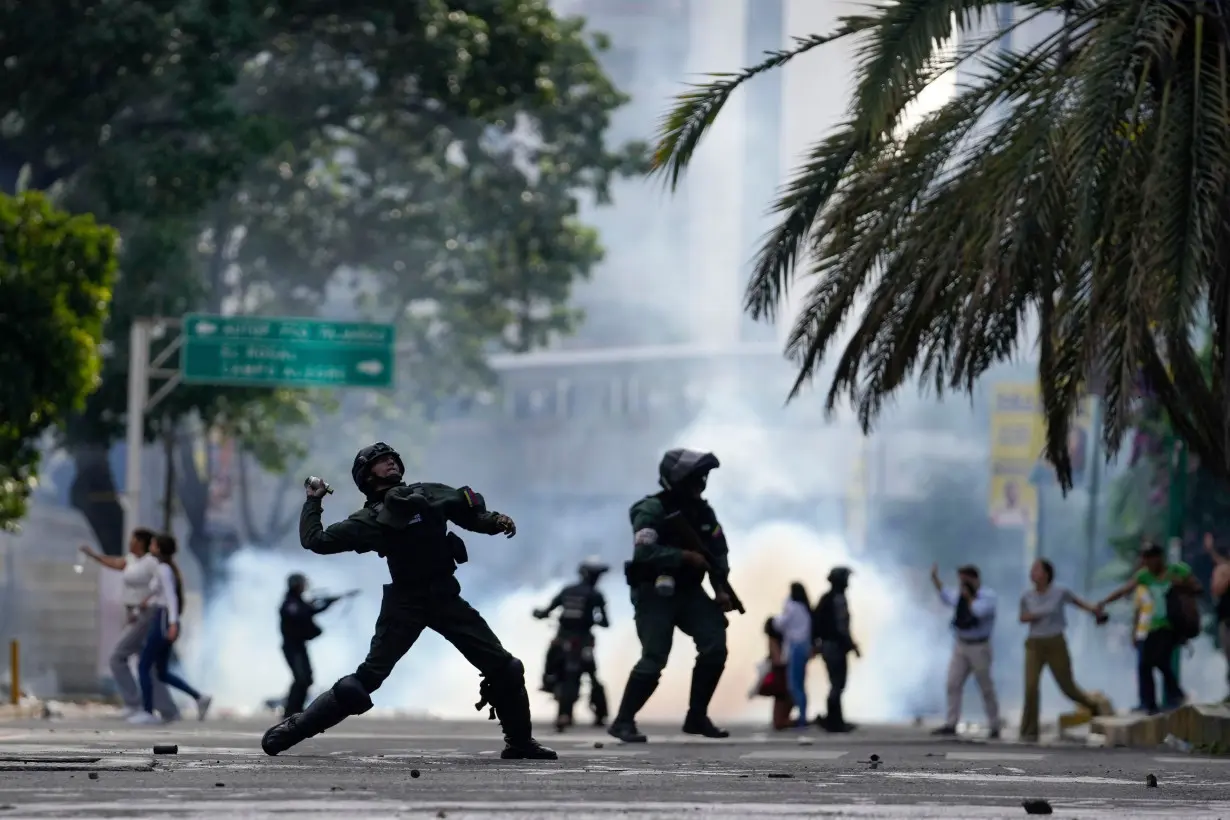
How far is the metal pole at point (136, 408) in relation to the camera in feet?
111

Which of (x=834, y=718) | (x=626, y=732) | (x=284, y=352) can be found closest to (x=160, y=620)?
(x=834, y=718)

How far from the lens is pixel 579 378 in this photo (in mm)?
101438

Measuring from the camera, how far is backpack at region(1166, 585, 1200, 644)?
2220 centimetres

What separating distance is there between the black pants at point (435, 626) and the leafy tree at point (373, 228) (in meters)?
24.7

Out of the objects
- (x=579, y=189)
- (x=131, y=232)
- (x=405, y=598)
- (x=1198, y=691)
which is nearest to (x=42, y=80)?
(x=131, y=232)

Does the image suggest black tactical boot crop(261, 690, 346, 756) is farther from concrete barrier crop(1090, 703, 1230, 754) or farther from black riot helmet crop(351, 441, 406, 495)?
concrete barrier crop(1090, 703, 1230, 754)

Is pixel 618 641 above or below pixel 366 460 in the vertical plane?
below

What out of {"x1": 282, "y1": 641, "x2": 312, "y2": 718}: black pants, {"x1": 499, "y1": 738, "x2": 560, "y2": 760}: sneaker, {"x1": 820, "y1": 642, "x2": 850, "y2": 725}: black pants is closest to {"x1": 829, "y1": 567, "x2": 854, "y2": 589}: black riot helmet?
{"x1": 820, "y1": 642, "x2": 850, "y2": 725}: black pants

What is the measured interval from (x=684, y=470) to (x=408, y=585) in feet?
12.2

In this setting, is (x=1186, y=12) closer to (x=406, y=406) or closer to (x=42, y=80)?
(x=42, y=80)

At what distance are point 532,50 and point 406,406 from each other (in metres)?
30.4

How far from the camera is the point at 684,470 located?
1559 centimetres

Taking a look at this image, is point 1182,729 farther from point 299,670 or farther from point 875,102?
point 299,670

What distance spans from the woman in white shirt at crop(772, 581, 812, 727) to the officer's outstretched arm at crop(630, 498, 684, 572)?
8966mm
